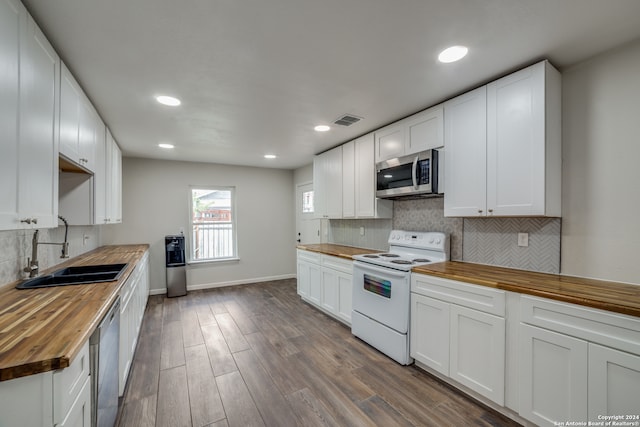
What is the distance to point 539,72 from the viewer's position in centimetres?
186

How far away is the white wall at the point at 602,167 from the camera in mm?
1706

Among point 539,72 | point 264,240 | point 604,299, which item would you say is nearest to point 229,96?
point 539,72

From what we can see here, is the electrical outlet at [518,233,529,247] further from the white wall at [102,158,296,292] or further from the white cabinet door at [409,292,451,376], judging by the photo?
the white wall at [102,158,296,292]

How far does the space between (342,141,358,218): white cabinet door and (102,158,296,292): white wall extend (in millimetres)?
2361

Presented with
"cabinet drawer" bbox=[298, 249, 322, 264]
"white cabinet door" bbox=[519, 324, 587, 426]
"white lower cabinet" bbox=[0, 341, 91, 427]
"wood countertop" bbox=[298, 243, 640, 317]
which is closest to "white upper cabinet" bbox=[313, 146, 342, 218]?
"cabinet drawer" bbox=[298, 249, 322, 264]

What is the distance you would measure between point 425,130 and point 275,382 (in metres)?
2.65

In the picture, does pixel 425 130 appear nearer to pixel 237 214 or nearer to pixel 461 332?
pixel 461 332

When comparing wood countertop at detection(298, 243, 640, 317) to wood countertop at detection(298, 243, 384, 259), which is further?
wood countertop at detection(298, 243, 384, 259)

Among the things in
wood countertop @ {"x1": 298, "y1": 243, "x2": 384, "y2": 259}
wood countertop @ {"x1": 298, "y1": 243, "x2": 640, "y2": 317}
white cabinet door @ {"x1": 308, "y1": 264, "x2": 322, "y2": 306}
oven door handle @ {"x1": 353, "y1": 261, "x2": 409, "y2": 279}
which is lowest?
white cabinet door @ {"x1": 308, "y1": 264, "x2": 322, "y2": 306}

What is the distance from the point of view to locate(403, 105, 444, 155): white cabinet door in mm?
2527

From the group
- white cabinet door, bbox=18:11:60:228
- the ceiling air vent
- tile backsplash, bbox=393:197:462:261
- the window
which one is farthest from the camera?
the window

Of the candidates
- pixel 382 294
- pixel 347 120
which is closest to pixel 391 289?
pixel 382 294

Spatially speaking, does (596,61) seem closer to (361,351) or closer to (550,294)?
(550,294)

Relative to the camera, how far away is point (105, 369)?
1417 millimetres
